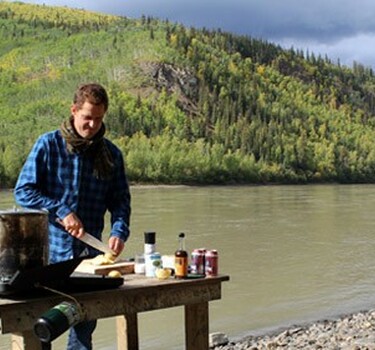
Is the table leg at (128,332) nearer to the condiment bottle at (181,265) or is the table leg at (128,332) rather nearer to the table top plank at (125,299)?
the table top plank at (125,299)

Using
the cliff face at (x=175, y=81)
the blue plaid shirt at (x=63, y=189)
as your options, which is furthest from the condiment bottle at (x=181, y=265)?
the cliff face at (x=175, y=81)

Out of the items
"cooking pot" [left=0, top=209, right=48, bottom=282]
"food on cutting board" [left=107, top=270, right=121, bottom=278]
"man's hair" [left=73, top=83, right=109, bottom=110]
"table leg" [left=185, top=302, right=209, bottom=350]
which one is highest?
"man's hair" [left=73, top=83, right=109, bottom=110]

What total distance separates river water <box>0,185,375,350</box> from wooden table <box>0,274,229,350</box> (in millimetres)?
6718

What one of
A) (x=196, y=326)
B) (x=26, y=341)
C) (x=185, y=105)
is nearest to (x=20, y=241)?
(x=26, y=341)

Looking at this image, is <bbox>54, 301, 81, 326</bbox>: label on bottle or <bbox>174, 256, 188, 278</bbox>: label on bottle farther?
<bbox>174, 256, 188, 278</bbox>: label on bottle

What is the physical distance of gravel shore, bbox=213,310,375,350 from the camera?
9.65 meters

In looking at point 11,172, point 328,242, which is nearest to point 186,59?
point 11,172

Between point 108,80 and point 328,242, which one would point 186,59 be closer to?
point 108,80

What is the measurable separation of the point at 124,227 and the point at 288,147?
118128mm

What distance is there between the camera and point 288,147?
4771 inches

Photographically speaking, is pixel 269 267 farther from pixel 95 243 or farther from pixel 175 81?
pixel 175 81

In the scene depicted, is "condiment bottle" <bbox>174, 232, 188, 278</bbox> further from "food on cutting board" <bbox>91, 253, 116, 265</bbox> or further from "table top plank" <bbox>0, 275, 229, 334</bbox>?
"food on cutting board" <bbox>91, 253, 116, 265</bbox>

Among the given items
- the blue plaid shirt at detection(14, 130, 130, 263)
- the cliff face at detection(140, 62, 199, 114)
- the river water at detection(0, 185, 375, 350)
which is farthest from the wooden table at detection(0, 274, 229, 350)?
the cliff face at detection(140, 62, 199, 114)

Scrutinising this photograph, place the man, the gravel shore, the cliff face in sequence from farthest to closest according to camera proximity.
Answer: the cliff face, the gravel shore, the man
